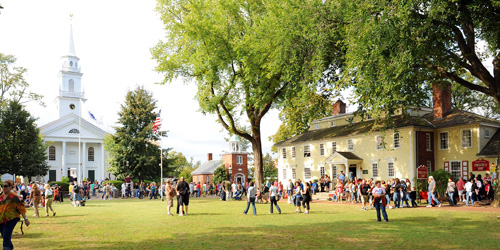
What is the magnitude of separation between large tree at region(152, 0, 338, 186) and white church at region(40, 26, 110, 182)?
38.5 m

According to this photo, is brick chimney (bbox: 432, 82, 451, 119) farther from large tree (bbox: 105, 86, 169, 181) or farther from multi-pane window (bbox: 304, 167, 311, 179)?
large tree (bbox: 105, 86, 169, 181)

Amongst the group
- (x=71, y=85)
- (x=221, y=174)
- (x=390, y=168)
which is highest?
(x=71, y=85)

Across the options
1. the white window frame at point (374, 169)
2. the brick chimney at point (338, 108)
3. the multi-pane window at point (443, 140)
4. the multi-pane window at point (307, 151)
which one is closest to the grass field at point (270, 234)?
the multi-pane window at point (443, 140)

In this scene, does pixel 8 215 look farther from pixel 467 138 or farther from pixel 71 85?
pixel 71 85

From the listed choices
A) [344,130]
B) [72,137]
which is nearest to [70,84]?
[72,137]

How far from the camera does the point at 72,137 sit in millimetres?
69125

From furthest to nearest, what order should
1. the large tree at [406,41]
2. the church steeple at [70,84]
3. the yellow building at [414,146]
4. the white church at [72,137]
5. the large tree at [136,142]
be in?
the church steeple at [70,84], the white church at [72,137], the large tree at [136,142], the yellow building at [414,146], the large tree at [406,41]

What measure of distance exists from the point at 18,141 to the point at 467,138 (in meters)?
44.3

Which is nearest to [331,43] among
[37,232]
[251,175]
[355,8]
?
[355,8]

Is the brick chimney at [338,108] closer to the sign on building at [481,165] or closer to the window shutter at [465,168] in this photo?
the window shutter at [465,168]

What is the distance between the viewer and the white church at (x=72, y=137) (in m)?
68.2

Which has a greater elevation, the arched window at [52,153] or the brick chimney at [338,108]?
the brick chimney at [338,108]

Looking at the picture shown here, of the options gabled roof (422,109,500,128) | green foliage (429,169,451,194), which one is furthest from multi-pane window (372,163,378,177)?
green foliage (429,169,451,194)

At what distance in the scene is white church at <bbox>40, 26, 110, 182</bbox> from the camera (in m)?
68.2
